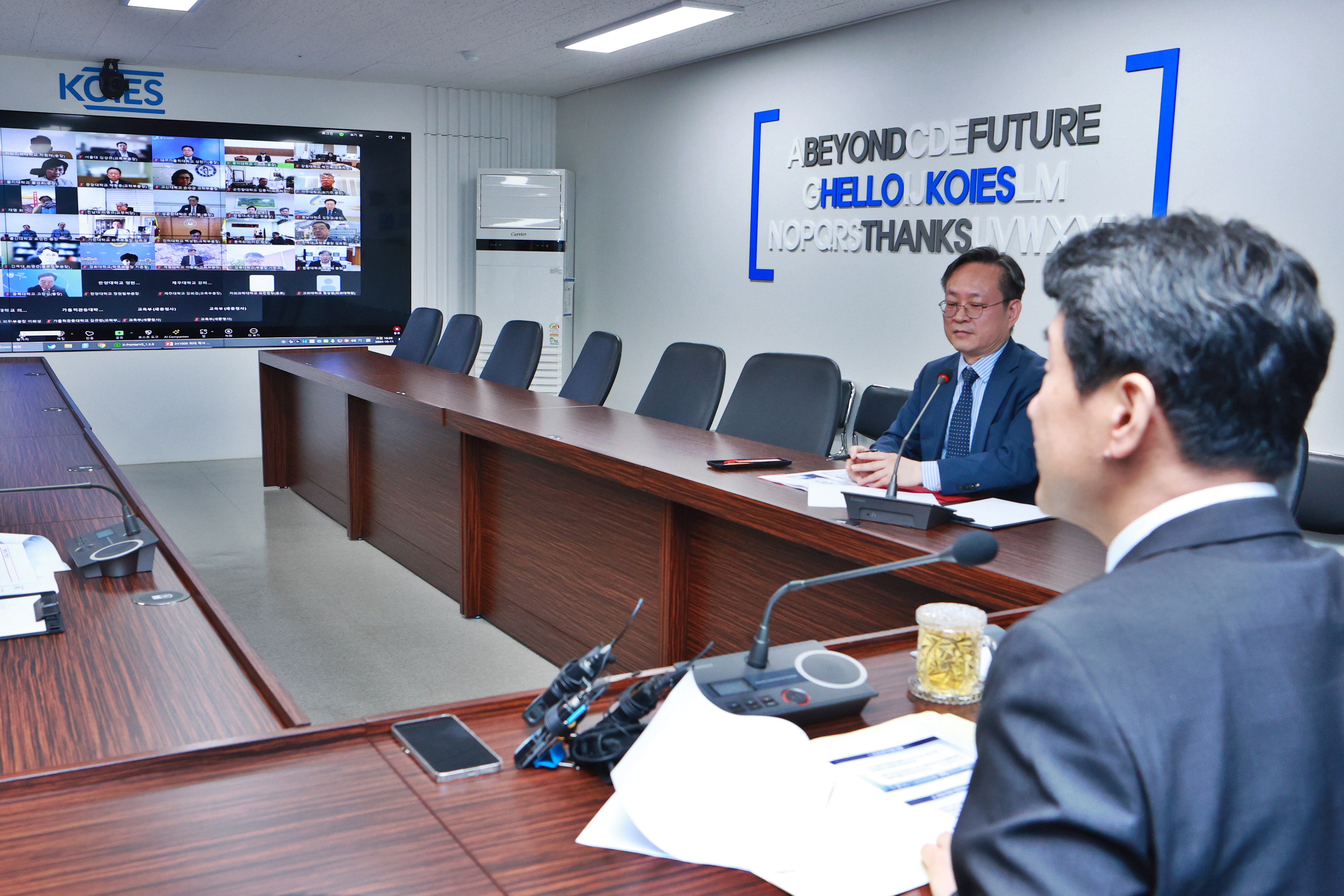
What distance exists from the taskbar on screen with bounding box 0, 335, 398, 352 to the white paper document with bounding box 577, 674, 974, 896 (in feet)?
23.2

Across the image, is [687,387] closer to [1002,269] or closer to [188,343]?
[1002,269]

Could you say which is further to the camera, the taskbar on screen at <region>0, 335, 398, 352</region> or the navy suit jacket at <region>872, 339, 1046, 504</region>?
the taskbar on screen at <region>0, 335, 398, 352</region>

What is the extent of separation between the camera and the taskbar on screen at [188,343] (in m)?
7.01

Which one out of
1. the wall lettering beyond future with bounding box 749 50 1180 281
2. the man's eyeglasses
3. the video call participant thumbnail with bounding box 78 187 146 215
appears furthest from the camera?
the video call participant thumbnail with bounding box 78 187 146 215

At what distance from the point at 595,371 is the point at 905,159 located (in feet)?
6.49

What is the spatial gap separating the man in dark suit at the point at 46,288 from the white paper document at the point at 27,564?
544cm

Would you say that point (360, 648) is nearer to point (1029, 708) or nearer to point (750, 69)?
point (1029, 708)

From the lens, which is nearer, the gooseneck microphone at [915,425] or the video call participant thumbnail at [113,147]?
the gooseneck microphone at [915,425]

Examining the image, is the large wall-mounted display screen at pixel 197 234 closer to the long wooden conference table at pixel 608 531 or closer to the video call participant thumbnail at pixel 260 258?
the video call participant thumbnail at pixel 260 258

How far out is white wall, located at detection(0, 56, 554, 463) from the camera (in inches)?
281

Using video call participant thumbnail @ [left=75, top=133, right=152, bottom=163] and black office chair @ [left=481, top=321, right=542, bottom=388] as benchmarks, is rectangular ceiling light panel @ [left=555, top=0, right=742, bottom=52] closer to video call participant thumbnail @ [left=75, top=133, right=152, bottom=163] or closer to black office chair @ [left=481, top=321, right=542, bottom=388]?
black office chair @ [left=481, top=321, right=542, bottom=388]

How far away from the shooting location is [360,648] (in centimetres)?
374

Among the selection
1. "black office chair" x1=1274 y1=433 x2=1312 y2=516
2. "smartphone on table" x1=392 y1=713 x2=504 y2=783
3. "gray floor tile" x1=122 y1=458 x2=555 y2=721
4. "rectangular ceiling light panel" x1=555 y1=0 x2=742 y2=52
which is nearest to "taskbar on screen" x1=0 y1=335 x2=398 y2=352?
"gray floor tile" x1=122 y1=458 x2=555 y2=721

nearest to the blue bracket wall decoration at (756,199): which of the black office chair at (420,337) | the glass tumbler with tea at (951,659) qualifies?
the black office chair at (420,337)
